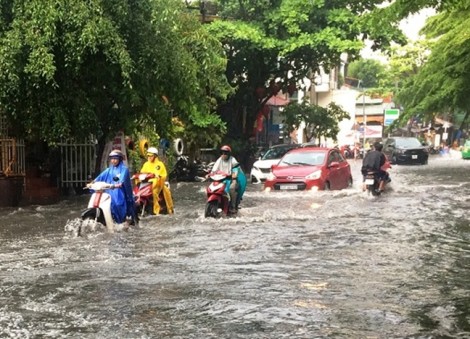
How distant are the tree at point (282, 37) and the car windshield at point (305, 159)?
6851 millimetres

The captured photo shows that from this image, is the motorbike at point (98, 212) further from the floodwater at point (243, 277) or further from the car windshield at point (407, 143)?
the car windshield at point (407, 143)

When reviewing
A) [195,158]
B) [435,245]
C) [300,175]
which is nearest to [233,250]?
[435,245]

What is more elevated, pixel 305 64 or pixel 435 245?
pixel 305 64

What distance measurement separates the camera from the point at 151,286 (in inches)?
272

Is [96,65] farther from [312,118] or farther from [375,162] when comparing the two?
[312,118]

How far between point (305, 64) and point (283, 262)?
21.3m

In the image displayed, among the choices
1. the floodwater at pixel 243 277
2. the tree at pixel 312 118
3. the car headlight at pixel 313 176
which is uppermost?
the tree at pixel 312 118

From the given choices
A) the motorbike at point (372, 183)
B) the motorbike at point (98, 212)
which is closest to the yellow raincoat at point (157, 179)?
the motorbike at point (98, 212)

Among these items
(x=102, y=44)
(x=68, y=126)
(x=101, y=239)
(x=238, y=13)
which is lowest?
(x=101, y=239)

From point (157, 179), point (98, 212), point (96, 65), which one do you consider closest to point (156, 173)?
point (157, 179)

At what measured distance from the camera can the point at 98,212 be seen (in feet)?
34.3

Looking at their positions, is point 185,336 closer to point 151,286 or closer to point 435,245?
point 151,286

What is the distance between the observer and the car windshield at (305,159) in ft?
58.9

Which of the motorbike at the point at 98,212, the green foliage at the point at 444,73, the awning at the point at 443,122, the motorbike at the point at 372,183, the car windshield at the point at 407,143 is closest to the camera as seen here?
the motorbike at the point at 98,212
